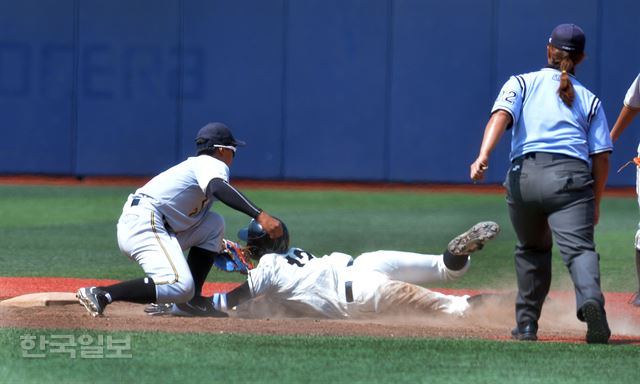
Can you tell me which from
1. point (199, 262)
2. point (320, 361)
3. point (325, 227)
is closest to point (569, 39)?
point (320, 361)

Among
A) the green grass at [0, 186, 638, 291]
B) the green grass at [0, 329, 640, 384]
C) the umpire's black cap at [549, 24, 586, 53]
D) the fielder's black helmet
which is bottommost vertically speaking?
the green grass at [0, 186, 638, 291]

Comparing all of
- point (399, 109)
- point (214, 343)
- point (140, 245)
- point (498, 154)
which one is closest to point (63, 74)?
point (399, 109)

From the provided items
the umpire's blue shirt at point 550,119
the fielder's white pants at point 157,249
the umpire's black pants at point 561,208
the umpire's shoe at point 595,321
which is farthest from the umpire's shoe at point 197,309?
the umpire's shoe at point 595,321

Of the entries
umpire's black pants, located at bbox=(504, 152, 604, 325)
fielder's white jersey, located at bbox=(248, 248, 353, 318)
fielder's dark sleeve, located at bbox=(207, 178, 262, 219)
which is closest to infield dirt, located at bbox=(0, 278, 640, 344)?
fielder's white jersey, located at bbox=(248, 248, 353, 318)

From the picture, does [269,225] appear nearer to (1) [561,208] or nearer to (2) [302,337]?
(2) [302,337]

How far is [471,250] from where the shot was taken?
274 inches

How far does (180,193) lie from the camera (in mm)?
6695

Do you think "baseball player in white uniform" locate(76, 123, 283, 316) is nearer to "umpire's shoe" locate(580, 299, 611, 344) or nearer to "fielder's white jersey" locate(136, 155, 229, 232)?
"fielder's white jersey" locate(136, 155, 229, 232)

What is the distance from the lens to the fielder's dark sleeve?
626cm

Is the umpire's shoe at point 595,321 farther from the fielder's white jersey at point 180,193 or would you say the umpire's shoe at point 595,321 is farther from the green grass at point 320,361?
the fielder's white jersey at point 180,193

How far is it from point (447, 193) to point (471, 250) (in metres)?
11.6

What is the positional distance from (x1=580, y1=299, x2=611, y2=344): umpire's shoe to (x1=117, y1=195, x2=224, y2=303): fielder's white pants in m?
2.21

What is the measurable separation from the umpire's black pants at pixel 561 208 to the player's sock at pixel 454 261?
3.45ft

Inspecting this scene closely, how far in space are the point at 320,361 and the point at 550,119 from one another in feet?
5.69
